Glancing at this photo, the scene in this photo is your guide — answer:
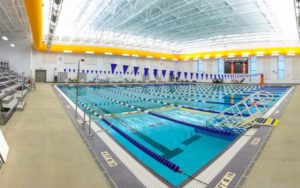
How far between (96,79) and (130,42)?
550cm

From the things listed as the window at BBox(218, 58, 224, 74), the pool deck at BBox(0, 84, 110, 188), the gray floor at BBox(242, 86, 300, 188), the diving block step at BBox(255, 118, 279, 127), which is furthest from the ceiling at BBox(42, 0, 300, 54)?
the gray floor at BBox(242, 86, 300, 188)

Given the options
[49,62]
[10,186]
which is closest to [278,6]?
[10,186]

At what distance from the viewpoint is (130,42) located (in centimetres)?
2155

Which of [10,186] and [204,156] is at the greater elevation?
[10,186]

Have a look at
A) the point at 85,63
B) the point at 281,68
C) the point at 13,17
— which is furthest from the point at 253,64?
the point at 13,17

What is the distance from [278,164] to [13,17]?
16050 mm

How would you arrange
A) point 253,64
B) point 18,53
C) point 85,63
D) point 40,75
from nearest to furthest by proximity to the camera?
point 18,53
point 40,75
point 85,63
point 253,64

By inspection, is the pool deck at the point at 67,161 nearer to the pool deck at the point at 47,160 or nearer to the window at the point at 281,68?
the pool deck at the point at 47,160

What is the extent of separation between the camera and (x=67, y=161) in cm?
229

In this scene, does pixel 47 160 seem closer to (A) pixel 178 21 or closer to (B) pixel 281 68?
(A) pixel 178 21

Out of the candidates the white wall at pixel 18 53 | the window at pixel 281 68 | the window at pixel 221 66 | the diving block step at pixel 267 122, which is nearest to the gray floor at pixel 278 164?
the diving block step at pixel 267 122

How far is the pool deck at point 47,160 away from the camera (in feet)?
6.03

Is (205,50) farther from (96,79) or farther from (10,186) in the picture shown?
(10,186)

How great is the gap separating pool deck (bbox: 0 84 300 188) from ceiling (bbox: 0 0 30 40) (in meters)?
9.53
